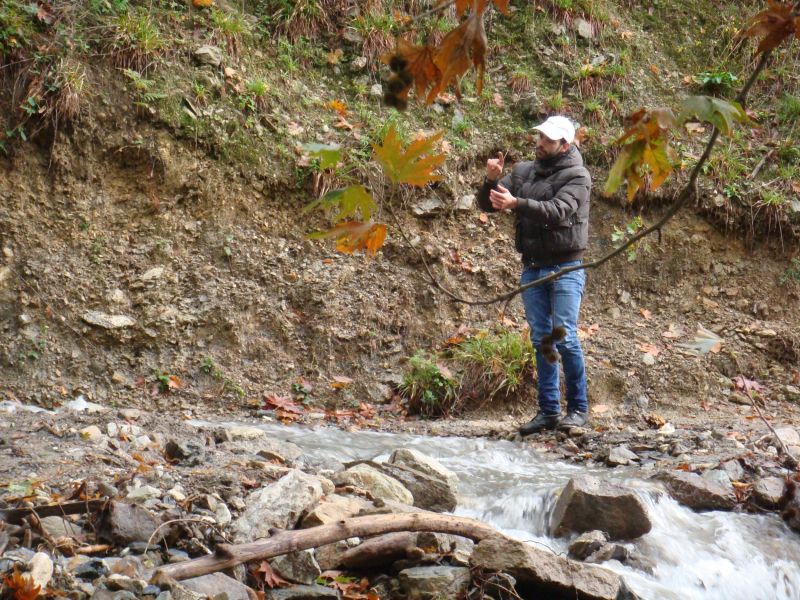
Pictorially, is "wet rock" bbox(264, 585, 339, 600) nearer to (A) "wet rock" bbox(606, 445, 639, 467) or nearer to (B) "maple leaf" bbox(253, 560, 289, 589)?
(B) "maple leaf" bbox(253, 560, 289, 589)

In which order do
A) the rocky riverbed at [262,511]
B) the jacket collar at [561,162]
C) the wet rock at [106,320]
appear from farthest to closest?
1. the wet rock at [106,320]
2. the jacket collar at [561,162]
3. the rocky riverbed at [262,511]

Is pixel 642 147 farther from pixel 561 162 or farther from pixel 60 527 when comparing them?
pixel 561 162

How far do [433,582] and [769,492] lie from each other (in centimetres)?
213

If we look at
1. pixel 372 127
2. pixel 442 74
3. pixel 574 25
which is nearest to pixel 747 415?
pixel 372 127

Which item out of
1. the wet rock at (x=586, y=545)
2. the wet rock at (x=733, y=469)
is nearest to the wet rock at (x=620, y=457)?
the wet rock at (x=733, y=469)

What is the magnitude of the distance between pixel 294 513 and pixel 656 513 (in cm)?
188

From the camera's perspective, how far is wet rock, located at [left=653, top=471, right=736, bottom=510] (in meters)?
3.62

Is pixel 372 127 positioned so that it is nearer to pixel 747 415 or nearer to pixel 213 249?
pixel 213 249

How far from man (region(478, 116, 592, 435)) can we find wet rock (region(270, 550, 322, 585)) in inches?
100

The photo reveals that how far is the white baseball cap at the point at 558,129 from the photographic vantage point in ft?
15.1

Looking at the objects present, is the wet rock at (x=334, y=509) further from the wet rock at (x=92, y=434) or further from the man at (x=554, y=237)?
the man at (x=554, y=237)

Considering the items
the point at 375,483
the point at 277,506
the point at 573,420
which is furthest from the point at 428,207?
the point at 277,506

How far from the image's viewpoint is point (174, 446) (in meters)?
3.49

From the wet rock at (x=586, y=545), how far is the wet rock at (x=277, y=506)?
1.15 meters
